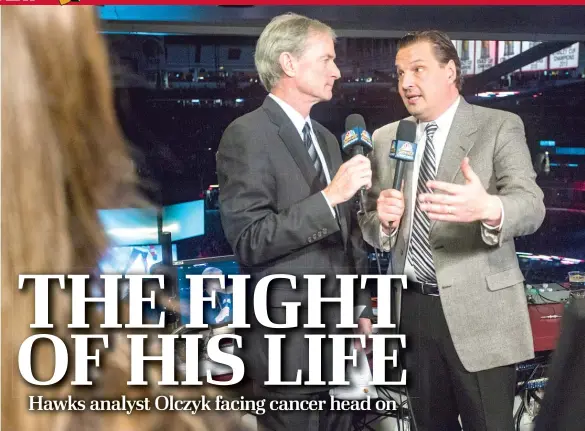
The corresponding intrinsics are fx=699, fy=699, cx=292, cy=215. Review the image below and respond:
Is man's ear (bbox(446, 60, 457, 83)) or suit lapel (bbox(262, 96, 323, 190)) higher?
man's ear (bbox(446, 60, 457, 83))

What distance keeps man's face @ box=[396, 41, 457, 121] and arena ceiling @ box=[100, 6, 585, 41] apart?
78 millimetres

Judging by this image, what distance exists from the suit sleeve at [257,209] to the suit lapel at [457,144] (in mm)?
323

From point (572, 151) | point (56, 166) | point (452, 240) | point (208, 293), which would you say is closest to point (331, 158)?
point (452, 240)

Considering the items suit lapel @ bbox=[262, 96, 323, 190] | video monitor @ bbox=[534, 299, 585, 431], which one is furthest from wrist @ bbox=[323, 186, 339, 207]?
video monitor @ bbox=[534, 299, 585, 431]

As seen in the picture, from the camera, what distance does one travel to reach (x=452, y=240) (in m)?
1.83

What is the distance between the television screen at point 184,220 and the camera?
1.92 meters

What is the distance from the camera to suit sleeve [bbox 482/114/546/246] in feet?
5.69

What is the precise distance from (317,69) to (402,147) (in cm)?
35

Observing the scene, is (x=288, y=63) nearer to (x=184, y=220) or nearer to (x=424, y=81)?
(x=424, y=81)

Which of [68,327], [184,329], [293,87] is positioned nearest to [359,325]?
[184,329]

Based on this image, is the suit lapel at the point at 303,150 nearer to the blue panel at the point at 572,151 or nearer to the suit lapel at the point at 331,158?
the suit lapel at the point at 331,158

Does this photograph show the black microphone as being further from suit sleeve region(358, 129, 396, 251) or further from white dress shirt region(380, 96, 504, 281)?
white dress shirt region(380, 96, 504, 281)

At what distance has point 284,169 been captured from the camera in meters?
1.83

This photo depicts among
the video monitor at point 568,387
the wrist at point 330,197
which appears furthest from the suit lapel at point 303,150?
the video monitor at point 568,387
